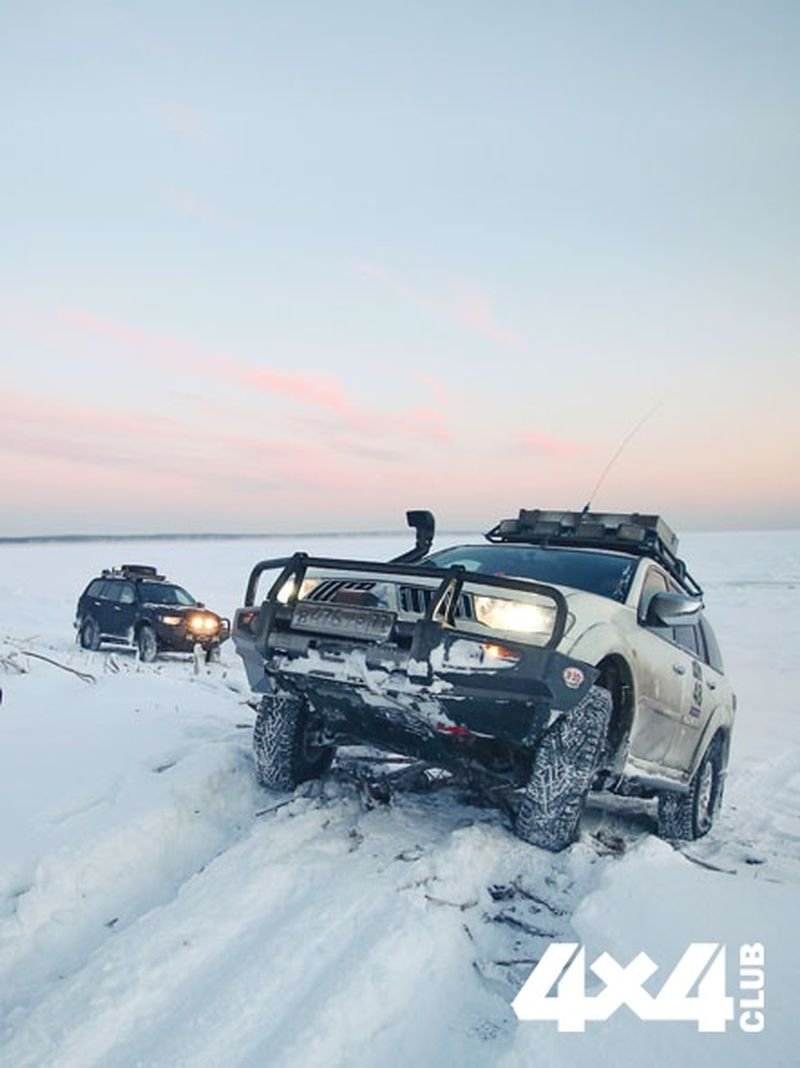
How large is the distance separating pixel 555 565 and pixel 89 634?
13.3m

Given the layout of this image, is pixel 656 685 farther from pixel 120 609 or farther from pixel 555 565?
pixel 120 609

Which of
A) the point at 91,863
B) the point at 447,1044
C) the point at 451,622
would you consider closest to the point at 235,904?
the point at 91,863

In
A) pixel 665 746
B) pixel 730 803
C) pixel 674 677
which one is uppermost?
pixel 674 677

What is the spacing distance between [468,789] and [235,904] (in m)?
2.16

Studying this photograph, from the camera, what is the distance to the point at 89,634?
16.0m

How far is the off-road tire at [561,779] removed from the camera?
390 cm

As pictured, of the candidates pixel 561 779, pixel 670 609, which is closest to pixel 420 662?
pixel 561 779

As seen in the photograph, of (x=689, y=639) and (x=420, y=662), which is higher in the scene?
(x=420, y=662)

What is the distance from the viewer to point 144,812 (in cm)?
406

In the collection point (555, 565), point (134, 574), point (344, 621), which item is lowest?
point (134, 574)

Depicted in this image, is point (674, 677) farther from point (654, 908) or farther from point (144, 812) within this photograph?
point (144, 812)

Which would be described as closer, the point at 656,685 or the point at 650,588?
the point at 656,685

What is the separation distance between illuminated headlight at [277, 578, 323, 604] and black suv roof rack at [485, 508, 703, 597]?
1927 millimetres

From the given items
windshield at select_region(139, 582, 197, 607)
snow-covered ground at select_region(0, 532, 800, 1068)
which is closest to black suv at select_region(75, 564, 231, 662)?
windshield at select_region(139, 582, 197, 607)
